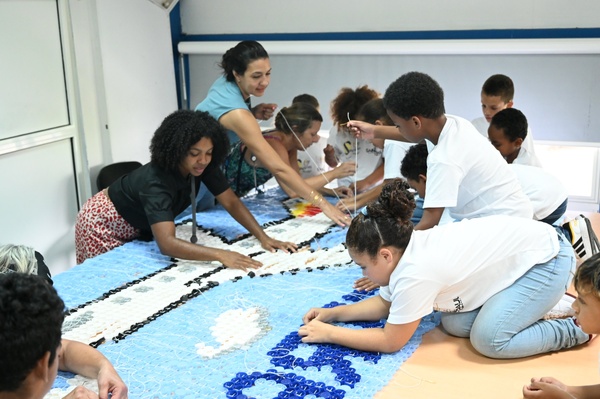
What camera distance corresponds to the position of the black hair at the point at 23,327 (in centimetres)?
129

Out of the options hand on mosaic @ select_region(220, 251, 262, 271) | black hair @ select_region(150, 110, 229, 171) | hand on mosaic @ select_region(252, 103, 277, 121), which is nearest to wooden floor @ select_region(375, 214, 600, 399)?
hand on mosaic @ select_region(220, 251, 262, 271)

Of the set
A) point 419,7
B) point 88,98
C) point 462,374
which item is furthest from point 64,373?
point 419,7

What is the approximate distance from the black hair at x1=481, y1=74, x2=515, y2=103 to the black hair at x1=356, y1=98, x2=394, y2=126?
806 mm

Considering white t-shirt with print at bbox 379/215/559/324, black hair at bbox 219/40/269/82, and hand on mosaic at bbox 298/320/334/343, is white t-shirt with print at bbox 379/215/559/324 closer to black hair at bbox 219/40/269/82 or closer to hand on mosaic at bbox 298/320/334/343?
hand on mosaic at bbox 298/320/334/343

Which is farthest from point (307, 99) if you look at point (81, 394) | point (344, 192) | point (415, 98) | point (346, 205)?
point (81, 394)

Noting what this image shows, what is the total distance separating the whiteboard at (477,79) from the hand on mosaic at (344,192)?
792mm

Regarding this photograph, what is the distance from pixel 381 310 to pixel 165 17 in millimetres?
3165

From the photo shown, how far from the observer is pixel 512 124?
3342mm

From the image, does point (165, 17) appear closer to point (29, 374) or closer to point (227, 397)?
point (227, 397)

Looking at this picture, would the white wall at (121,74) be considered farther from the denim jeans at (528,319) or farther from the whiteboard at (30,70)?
the denim jeans at (528,319)

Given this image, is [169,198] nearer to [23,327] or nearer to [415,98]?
[415,98]

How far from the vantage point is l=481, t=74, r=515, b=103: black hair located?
3.80 meters

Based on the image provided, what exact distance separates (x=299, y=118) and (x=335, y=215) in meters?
0.63

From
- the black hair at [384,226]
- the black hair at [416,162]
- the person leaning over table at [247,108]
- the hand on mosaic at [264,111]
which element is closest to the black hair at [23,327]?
the black hair at [384,226]
